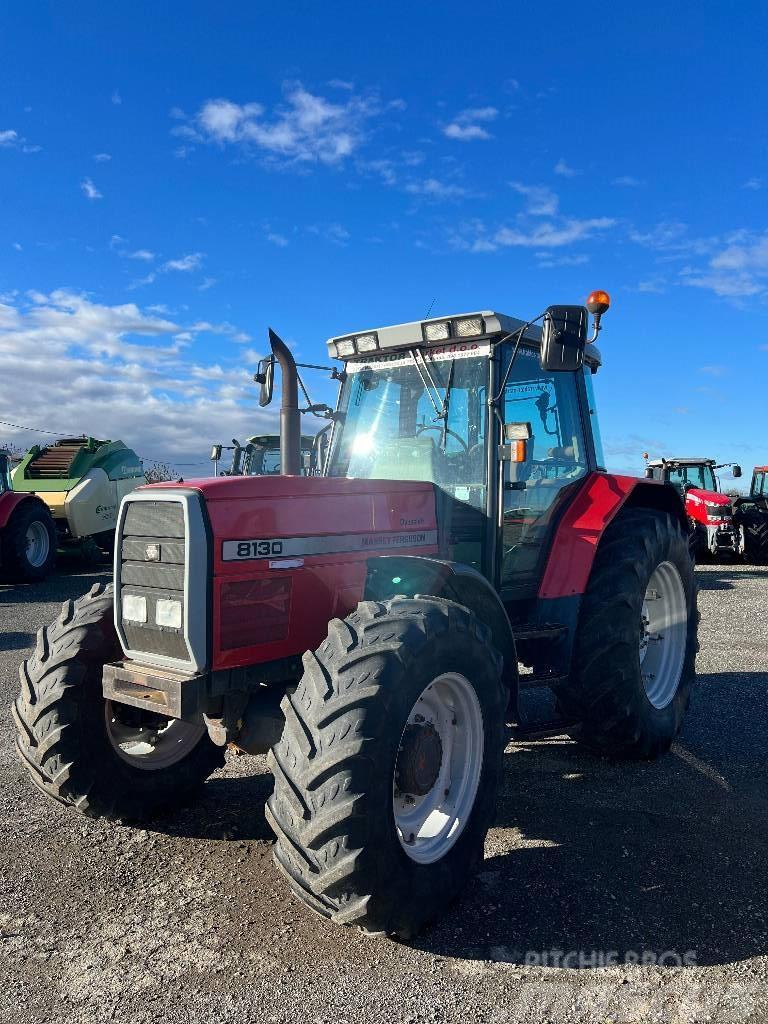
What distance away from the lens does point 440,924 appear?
286cm

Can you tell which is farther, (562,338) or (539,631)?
(539,631)

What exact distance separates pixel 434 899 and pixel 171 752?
5.19ft

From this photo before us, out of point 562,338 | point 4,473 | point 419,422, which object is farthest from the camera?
point 4,473

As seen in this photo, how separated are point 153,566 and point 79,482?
12.5 m

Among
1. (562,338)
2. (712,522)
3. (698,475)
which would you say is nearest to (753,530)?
(712,522)

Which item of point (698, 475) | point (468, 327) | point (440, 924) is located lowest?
point (440, 924)

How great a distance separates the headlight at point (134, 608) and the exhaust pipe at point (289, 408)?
102 centimetres

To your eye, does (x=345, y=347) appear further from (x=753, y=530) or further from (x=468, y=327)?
(x=753, y=530)

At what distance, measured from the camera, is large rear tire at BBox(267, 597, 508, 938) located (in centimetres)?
253

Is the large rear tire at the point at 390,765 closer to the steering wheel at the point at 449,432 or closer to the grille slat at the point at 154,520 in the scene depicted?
the grille slat at the point at 154,520

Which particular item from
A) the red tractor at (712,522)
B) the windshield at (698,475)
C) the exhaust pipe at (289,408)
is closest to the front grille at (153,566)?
the exhaust pipe at (289,408)

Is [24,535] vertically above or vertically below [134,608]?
below

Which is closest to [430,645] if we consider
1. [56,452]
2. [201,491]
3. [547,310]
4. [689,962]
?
[201,491]

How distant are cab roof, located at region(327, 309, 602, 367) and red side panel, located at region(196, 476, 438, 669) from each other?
2.96 feet
